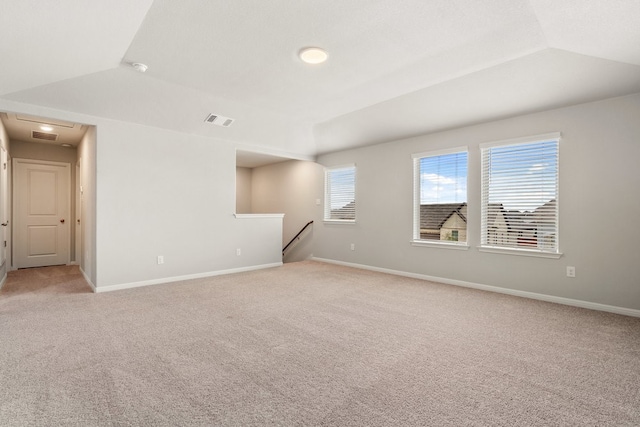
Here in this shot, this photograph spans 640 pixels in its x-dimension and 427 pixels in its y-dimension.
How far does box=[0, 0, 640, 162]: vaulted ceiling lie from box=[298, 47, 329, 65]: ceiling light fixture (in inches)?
3.0

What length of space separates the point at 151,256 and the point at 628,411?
5.36 m

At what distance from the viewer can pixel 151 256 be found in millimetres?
4895

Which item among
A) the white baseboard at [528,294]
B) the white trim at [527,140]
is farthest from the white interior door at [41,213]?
the white trim at [527,140]

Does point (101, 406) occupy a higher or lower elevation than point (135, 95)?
lower

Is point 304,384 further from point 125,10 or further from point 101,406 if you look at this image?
point 125,10

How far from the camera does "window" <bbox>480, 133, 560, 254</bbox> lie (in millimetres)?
4133

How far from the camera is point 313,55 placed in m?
3.25

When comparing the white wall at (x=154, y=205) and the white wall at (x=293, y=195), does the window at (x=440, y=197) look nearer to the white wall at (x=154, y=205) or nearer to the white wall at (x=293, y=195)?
the white wall at (x=293, y=195)

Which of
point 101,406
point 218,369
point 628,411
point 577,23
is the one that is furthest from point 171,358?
point 577,23

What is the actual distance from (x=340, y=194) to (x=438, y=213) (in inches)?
87.8

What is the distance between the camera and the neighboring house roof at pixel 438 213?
5.09m

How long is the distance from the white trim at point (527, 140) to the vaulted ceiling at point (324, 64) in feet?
1.17

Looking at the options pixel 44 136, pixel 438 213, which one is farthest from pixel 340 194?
pixel 44 136

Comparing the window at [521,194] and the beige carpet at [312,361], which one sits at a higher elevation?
the window at [521,194]
